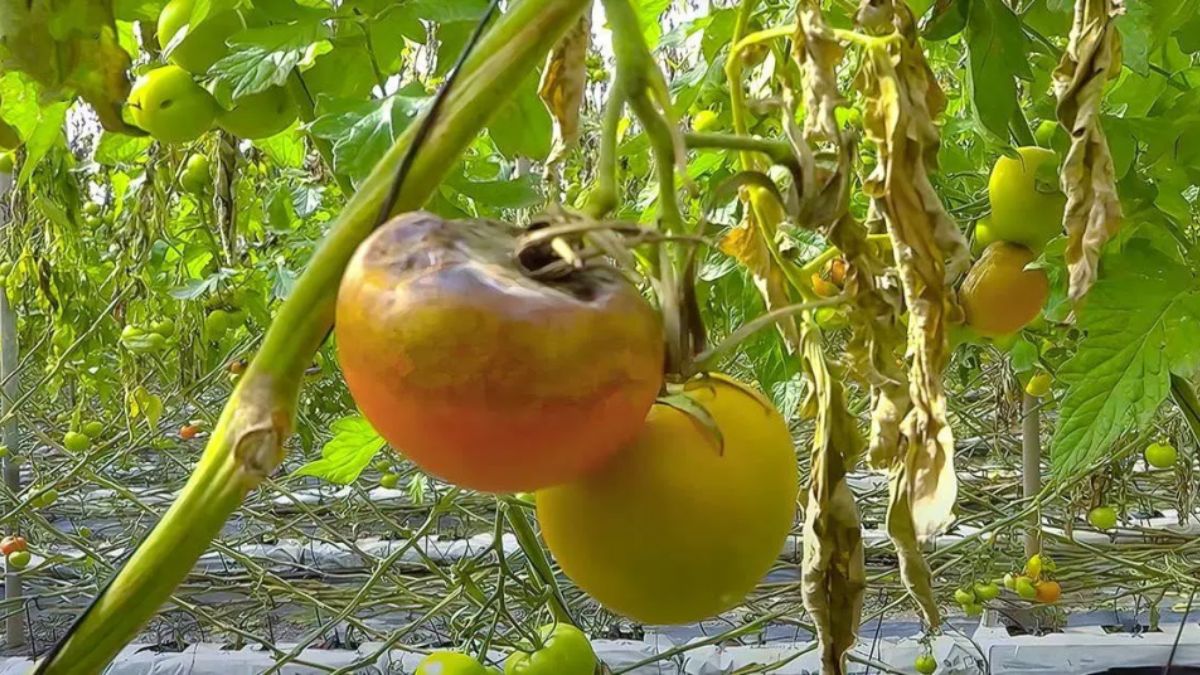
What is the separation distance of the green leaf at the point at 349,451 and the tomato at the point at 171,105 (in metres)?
0.23

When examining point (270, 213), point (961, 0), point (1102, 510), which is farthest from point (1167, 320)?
point (1102, 510)

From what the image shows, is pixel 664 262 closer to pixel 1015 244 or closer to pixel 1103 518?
pixel 1015 244

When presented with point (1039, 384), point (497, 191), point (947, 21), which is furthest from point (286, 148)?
point (1039, 384)

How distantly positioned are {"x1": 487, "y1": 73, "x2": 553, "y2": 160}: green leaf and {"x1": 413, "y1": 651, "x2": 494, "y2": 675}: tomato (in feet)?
1.58

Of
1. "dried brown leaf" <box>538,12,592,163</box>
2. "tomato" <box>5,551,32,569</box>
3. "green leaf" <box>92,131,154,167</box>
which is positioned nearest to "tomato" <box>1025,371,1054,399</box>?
"green leaf" <box>92,131,154,167</box>

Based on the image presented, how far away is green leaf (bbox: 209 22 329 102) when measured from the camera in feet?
1.79

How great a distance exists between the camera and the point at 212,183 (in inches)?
64.1

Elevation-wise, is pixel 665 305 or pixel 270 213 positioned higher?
pixel 665 305

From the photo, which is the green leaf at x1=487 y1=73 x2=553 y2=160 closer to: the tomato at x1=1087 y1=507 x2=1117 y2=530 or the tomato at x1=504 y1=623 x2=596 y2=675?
the tomato at x1=504 y1=623 x2=596 y2=675

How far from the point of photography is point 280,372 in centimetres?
28

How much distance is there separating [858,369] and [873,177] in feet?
0.28

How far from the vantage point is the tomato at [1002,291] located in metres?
0.66

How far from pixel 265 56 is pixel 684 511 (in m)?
0.37

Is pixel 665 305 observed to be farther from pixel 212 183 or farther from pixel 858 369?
pixel 212 183
